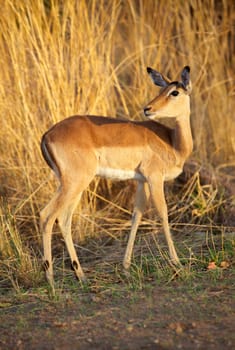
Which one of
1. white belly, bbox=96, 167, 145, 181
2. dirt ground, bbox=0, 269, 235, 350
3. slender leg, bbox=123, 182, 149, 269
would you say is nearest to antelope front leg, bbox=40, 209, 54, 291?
dirt ground, bbox=0, 269, 235, 350

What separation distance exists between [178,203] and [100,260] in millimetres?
1440

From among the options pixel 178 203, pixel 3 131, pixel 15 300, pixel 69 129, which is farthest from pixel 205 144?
pixel 15 300

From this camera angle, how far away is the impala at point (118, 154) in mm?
5668

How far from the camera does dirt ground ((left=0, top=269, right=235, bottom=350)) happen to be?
412 centimetres

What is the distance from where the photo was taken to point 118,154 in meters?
5.95

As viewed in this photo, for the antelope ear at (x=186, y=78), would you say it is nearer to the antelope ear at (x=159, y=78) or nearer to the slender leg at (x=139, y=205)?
the antelope ear at (x=159, y=78)

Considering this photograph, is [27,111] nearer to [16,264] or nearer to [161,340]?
[16,264]

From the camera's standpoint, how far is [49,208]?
226 inches

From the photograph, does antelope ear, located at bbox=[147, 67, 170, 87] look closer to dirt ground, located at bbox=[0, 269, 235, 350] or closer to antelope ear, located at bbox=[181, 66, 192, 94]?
antelope ear, located at bbox=[181, 66, 192, 94]

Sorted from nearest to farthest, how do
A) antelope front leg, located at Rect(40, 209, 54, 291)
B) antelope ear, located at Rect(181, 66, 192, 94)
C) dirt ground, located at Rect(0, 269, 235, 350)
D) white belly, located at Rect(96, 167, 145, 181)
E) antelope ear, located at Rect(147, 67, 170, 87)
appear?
dirt ground, located at Rect(0, 269, 235, 350) → antelope front leg, located at Rect(40, 209, 54, 291) → white belly, located at Rect(96, 167, 145, 181) → antelope ear, located at Rect(181, 66, 192, 94) → antelope ear, located at Rect(147, 67, 170, 87)

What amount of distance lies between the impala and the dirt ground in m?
0.47

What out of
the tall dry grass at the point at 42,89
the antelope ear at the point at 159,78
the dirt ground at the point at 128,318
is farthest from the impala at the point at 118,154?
the tall dry grass at the point at 42,89

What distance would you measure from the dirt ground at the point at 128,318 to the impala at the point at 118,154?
472 millimetres

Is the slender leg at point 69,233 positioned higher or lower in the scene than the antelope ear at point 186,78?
lower
